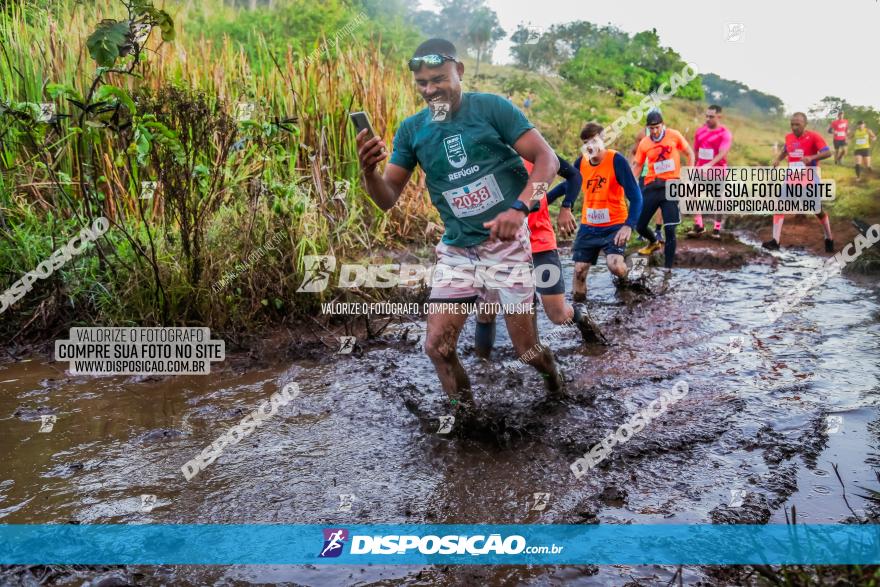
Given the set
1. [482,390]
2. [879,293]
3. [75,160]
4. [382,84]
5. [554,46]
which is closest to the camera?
[482,390]

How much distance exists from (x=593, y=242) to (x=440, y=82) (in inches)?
151

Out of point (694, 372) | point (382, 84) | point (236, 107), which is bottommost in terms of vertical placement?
point (694, 372)

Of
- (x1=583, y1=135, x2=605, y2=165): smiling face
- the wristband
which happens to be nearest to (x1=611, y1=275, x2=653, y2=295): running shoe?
(x1=583, y1=135, x2=605, y2=165): smiling face

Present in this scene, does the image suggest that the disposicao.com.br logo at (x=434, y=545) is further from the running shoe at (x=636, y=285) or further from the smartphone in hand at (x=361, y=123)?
the running shoe at (x=636, y=285)

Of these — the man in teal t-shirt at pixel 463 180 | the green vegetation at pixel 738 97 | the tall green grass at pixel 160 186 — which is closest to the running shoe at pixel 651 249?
the tall green grass at pixel 160 186

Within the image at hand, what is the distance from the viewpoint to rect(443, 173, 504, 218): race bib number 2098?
3512mm

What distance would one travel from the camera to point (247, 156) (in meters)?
6.60

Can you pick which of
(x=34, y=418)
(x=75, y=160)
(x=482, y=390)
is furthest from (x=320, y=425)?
(x=75, y=160)

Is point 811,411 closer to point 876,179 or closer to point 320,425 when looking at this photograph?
point 320,425

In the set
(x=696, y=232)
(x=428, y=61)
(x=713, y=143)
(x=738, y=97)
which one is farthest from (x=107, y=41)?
(x=738, y=97)

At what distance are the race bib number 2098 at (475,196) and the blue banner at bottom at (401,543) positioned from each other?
1638mm

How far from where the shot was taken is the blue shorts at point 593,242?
6715mm

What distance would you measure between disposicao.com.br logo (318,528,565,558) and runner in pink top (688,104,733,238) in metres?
9.75

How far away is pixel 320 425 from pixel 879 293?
693cm
